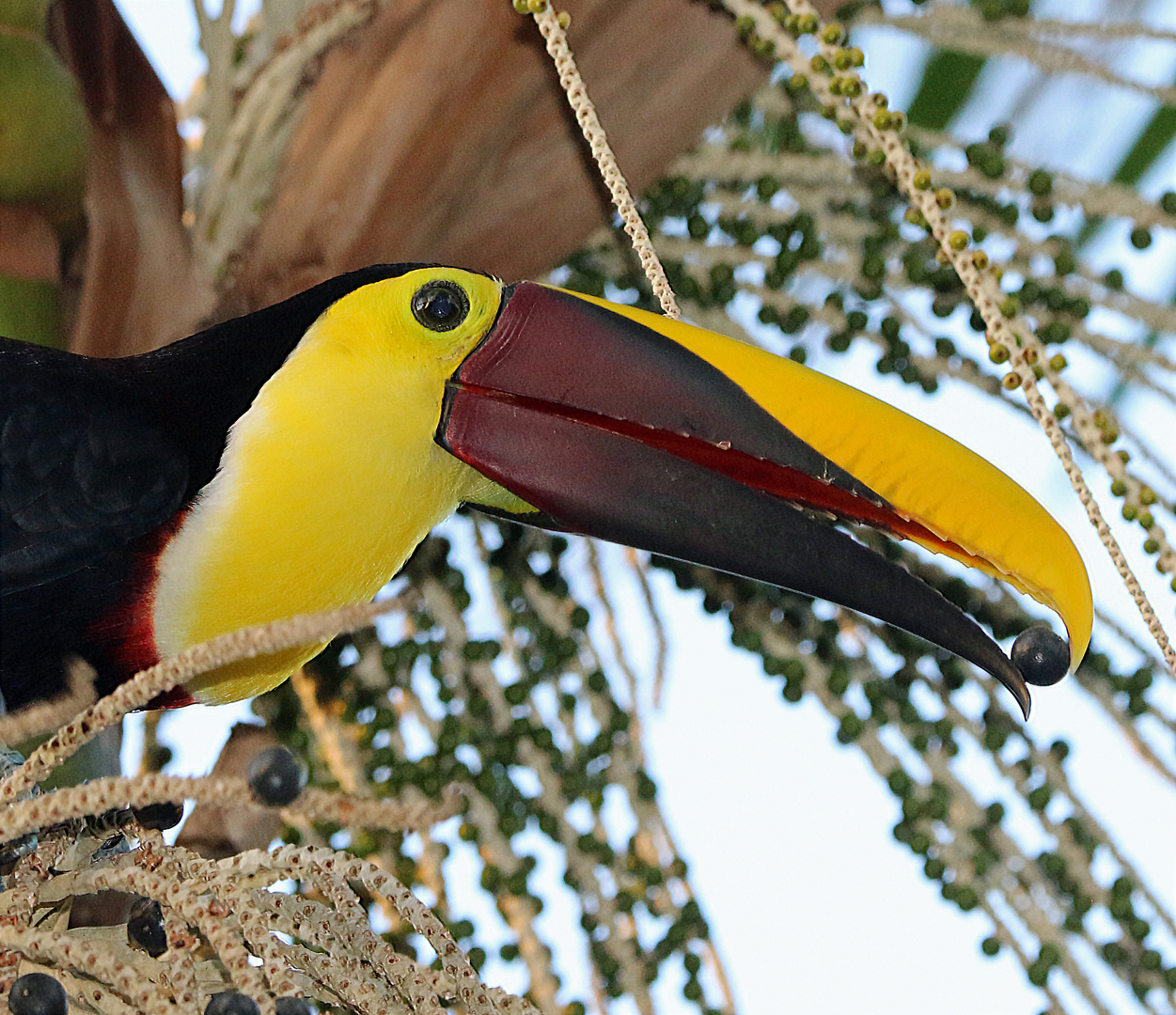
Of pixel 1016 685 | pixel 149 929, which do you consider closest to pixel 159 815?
pixel 149 929

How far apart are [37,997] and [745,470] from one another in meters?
0.33

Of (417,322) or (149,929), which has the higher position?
(417,322)

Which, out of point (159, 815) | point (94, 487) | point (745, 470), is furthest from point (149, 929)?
point (745, 470)

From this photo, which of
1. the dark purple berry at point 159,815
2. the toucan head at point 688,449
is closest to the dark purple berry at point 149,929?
the dark purple berry at point 159,815

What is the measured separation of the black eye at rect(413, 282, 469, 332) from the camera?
0.61 metres

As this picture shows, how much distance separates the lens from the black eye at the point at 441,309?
2.00 ft

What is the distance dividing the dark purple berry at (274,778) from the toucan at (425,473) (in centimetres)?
17

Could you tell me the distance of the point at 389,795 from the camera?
0.80 metres

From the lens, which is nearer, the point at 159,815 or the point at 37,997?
the point at 37,997

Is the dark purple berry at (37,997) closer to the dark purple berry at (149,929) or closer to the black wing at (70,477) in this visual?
the dark purple berry at (149,929)

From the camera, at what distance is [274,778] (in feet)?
1.36

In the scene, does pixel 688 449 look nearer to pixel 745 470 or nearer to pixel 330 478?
pixel 745 470

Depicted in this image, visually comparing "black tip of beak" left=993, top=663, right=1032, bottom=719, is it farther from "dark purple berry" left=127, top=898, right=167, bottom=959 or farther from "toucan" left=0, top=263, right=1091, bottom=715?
"dark purple berry" left=127, top=898, right=167, bottom=959

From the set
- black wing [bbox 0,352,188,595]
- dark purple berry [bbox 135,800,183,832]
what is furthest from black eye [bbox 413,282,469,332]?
dark purple berry [bbox 135,800,183,832]
